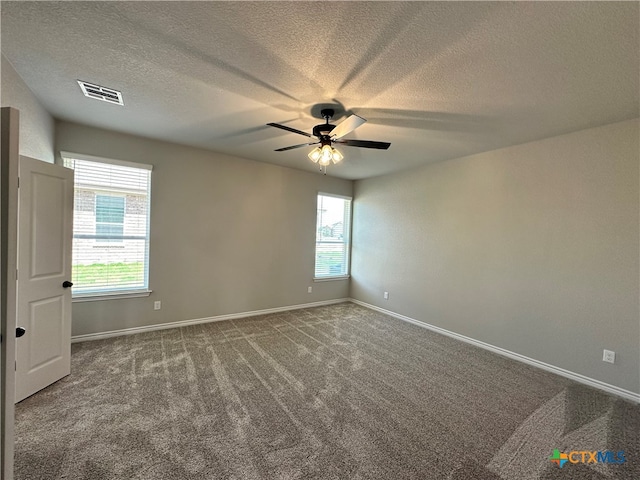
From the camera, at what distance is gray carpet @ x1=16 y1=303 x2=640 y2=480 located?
1.71 m

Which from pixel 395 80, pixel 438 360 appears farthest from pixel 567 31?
pixel 438 360

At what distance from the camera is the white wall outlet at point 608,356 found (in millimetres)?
2701

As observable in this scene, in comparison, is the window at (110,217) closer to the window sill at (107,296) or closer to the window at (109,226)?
the window at (109,226)

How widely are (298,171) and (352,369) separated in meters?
3.53

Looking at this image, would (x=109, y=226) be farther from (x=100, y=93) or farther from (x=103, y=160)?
(x=100, y=93)

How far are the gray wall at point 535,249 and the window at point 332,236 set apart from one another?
1.27m

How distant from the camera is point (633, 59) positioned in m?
1.79

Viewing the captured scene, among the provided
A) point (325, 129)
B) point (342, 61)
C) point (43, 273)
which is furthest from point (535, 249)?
point (43, 273)

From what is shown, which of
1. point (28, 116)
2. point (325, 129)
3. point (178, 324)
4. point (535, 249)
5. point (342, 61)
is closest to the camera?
point (342, 61)

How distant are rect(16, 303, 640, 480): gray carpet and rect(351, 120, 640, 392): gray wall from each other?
0.47m

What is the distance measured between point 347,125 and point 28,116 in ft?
9.29

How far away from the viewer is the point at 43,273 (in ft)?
7.97

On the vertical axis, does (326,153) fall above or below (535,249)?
above

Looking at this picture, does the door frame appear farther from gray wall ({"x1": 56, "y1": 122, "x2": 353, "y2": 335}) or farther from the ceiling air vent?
gray wall ({"x1": 56, "y1": 122, "x2": 353, "y2": 335})
